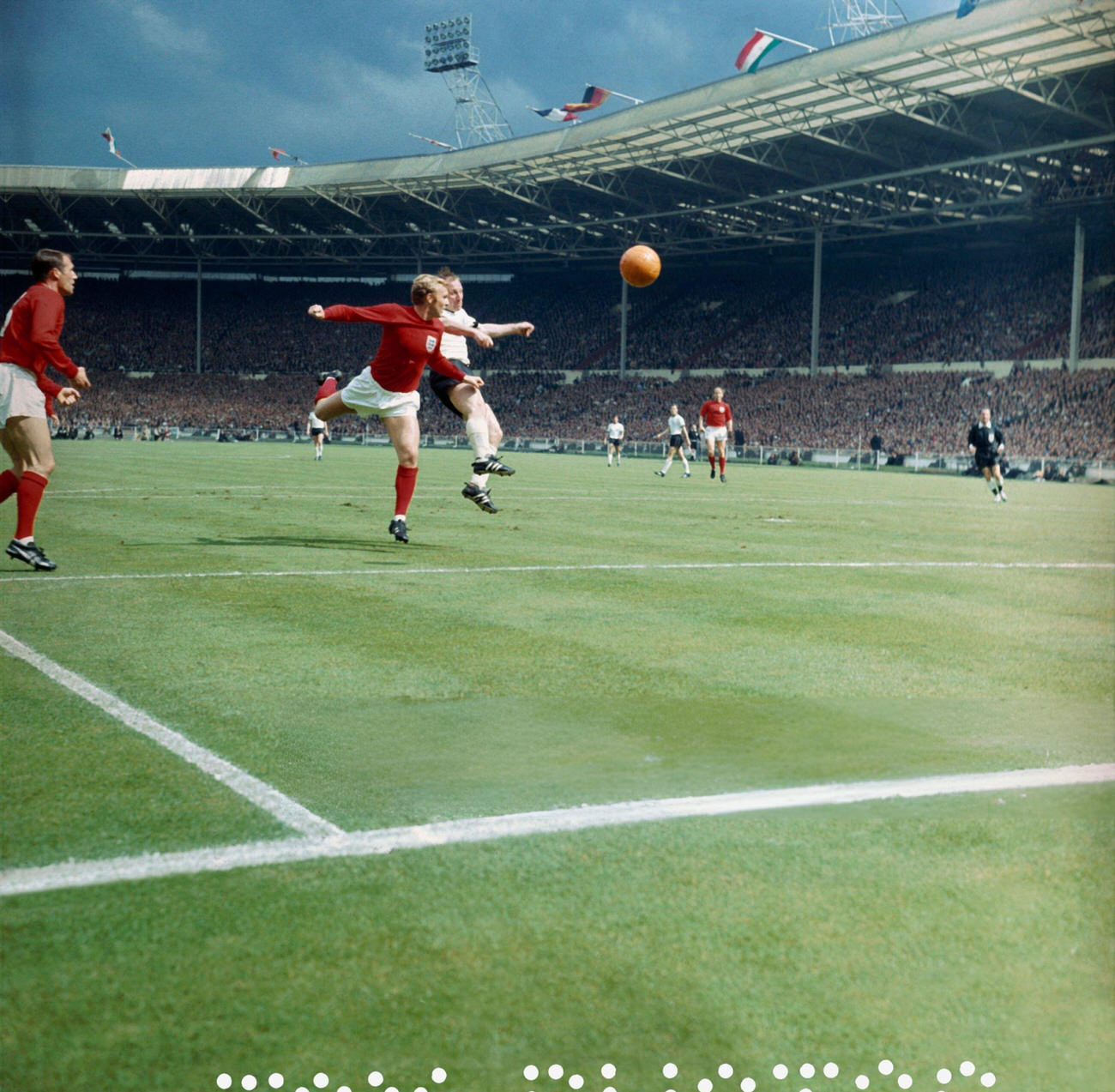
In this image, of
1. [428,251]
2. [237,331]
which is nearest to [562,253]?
[428,251]

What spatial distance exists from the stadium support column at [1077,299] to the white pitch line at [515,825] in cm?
4329

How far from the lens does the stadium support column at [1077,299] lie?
140 ft

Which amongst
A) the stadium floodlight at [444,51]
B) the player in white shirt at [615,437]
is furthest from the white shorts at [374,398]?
the stadium floodlight at [444,51]

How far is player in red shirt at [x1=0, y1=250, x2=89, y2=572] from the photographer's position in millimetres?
8570

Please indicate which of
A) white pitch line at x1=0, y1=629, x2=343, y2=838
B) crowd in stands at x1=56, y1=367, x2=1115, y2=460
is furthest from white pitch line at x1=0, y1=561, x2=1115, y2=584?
crowd in stands at x1=56, y1=367, x2=1115, y2=460

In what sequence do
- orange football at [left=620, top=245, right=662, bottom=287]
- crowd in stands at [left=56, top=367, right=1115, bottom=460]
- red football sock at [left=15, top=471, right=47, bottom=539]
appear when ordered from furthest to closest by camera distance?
crowd in stands at [left=56, top=367, right=1115, bottom=460], orange football at [left=620, top=245, right=662, bottom=287], red football sock at [left=15, top=471, right=47, bottom=539]

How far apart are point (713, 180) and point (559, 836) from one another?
170 feet

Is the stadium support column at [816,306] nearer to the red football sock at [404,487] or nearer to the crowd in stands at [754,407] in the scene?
the crowd in stands at [754,407]

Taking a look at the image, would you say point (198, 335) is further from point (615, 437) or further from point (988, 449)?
point (988, 449)

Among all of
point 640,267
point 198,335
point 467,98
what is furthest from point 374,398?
point 198,335

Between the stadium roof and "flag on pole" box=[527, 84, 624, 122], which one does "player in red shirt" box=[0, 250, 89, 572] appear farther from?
"flag on pole" box=[527, 84, 624, 122]

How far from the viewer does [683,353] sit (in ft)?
204

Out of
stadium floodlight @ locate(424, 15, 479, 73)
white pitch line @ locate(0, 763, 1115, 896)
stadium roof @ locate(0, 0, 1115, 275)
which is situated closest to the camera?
white pitch line @ locate(0, 763, 1115, 896)

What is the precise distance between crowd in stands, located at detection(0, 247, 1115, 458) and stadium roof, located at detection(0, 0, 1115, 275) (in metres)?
2.25
